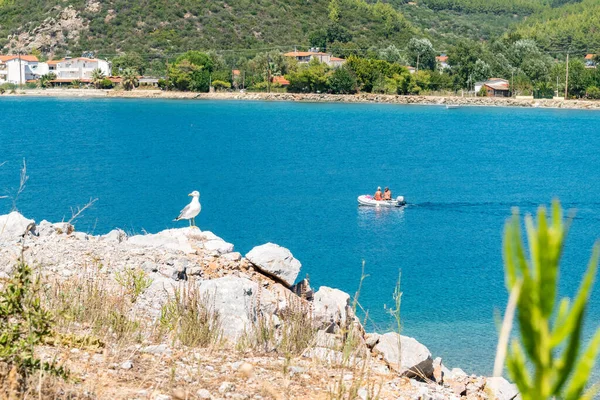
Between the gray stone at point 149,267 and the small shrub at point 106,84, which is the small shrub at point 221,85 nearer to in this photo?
the small shrub at point 106,84

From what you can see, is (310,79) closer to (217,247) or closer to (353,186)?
(353,186)

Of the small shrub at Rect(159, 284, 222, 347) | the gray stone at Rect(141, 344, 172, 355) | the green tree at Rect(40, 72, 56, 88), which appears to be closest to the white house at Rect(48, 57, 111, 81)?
the green tree at Rect(40, 72, 56, 88)

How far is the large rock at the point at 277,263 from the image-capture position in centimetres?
1211

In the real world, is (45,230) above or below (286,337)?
below

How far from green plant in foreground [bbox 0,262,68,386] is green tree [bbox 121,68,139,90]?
11246 cm

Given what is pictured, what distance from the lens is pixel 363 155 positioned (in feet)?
170

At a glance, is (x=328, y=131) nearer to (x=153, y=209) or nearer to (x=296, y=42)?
(x=153, y=209)

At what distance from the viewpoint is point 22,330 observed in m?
4.69

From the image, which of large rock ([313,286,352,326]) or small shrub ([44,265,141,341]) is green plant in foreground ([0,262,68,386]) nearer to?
small shrub ([44,265,141,341])

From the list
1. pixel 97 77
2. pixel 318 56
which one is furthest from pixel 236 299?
pixel 97 77

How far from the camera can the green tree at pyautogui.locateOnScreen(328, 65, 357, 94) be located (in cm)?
10619

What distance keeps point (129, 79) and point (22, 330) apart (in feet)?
373

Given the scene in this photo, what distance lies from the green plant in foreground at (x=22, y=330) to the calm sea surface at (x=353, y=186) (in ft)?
17.5

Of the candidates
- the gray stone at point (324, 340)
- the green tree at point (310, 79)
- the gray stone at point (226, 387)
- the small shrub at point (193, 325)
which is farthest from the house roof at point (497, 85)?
the gray stone at point (226, 387)
